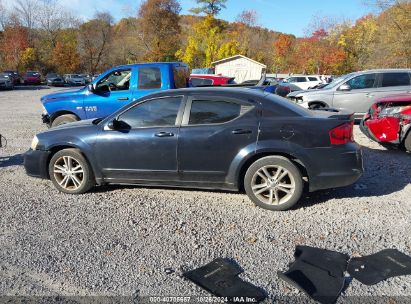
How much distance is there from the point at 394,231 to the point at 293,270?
59.0 inches

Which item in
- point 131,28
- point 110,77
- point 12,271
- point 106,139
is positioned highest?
point 131,28

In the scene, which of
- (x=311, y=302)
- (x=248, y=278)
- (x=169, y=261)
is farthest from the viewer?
(x=169, y=261)

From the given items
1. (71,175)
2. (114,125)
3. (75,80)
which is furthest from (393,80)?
(75,80)

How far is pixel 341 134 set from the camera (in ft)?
14.1

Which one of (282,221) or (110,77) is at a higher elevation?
(110,77)

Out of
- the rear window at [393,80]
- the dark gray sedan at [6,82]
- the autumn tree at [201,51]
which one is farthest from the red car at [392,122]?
the autumn tree at [201,51]

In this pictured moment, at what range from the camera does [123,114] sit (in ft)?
16.0

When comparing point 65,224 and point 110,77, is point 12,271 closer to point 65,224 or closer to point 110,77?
point 65,224

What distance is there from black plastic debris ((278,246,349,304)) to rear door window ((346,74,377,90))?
8529 millimetres

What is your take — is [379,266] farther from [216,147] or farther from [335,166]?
[216,147]

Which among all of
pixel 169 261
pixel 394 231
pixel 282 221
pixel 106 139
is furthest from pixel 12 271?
pixel 394 231

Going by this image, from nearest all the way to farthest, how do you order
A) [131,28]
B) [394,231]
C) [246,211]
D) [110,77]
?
1. [394,231]
2. [246,211]
3. [110,77]
4. [131,28]

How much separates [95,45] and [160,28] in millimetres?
11464

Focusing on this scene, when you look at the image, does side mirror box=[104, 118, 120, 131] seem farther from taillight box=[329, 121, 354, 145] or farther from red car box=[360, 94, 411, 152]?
red car box=[360, 94, 411, 152]
